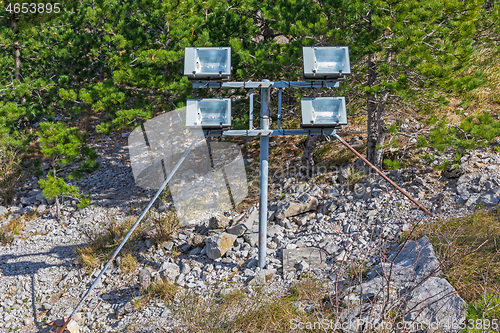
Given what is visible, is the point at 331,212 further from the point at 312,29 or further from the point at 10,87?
the point at 10,87

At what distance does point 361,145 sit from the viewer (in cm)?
830

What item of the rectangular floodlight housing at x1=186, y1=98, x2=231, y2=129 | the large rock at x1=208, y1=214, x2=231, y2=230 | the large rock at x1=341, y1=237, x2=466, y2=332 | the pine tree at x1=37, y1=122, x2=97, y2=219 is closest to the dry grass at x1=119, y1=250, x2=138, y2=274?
the large rock at x1=208, y1=214, x2=231, y2=230

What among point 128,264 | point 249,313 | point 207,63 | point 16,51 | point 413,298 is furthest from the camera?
point 16,51

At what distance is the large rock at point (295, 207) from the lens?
6.64 m

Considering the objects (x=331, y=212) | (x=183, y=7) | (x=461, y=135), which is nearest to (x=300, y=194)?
(x=331, y=212)

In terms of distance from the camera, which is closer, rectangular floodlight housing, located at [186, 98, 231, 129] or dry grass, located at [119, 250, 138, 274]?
rectangular floodlight housing, located at [186, 98, 231, 129]

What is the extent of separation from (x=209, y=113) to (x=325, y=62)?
151cm

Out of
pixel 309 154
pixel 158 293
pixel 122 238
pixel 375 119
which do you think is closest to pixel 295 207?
pixel 309 154

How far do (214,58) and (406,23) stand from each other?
121 inches

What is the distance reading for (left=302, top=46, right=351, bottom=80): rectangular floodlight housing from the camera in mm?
4488

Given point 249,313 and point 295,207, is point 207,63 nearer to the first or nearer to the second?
point 249,313

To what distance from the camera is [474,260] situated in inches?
175

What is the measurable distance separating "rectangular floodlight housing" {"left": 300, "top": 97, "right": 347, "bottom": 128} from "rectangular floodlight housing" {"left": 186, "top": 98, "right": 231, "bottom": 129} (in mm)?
896

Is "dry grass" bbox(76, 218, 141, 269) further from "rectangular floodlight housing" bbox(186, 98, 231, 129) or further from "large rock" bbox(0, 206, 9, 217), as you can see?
"rectangular floodlight housing" bbox(186, 98, 231, 129)
